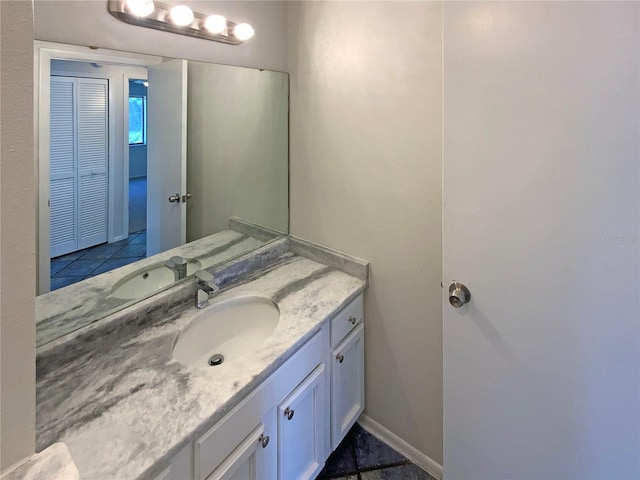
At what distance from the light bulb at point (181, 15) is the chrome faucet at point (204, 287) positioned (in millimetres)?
929

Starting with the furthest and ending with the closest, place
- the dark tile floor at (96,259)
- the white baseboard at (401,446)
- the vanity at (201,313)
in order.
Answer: the white baseboard at (401,446), the dark tile floor at (96,259), the vanity at (201,313)

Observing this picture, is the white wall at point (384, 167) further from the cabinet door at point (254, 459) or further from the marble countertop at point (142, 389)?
the cabinet door at point (254, 459)

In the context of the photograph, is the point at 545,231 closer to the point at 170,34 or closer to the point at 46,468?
the point at 46,468

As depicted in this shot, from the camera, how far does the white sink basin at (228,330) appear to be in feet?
4.39

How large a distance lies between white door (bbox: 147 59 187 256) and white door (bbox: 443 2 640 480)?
3.28 ft

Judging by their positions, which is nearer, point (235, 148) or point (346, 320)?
point (346, 320)

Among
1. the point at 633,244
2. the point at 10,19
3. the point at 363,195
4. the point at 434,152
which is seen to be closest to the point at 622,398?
the point at 633,244

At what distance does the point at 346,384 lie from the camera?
5.34ft

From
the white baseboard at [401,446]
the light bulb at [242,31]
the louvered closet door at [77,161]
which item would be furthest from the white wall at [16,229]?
the white baseboard at [401,446]

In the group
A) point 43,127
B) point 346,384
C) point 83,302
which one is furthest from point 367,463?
point 43,127

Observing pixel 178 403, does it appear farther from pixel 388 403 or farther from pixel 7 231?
pixel 388 403

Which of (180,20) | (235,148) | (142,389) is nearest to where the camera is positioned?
(142,389)

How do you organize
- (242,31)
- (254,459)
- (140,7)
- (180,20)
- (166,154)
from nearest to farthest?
(254,459) → (140,7) → (180,20) → (166,154) → (242,31)

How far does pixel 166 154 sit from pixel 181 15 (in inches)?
19.6
